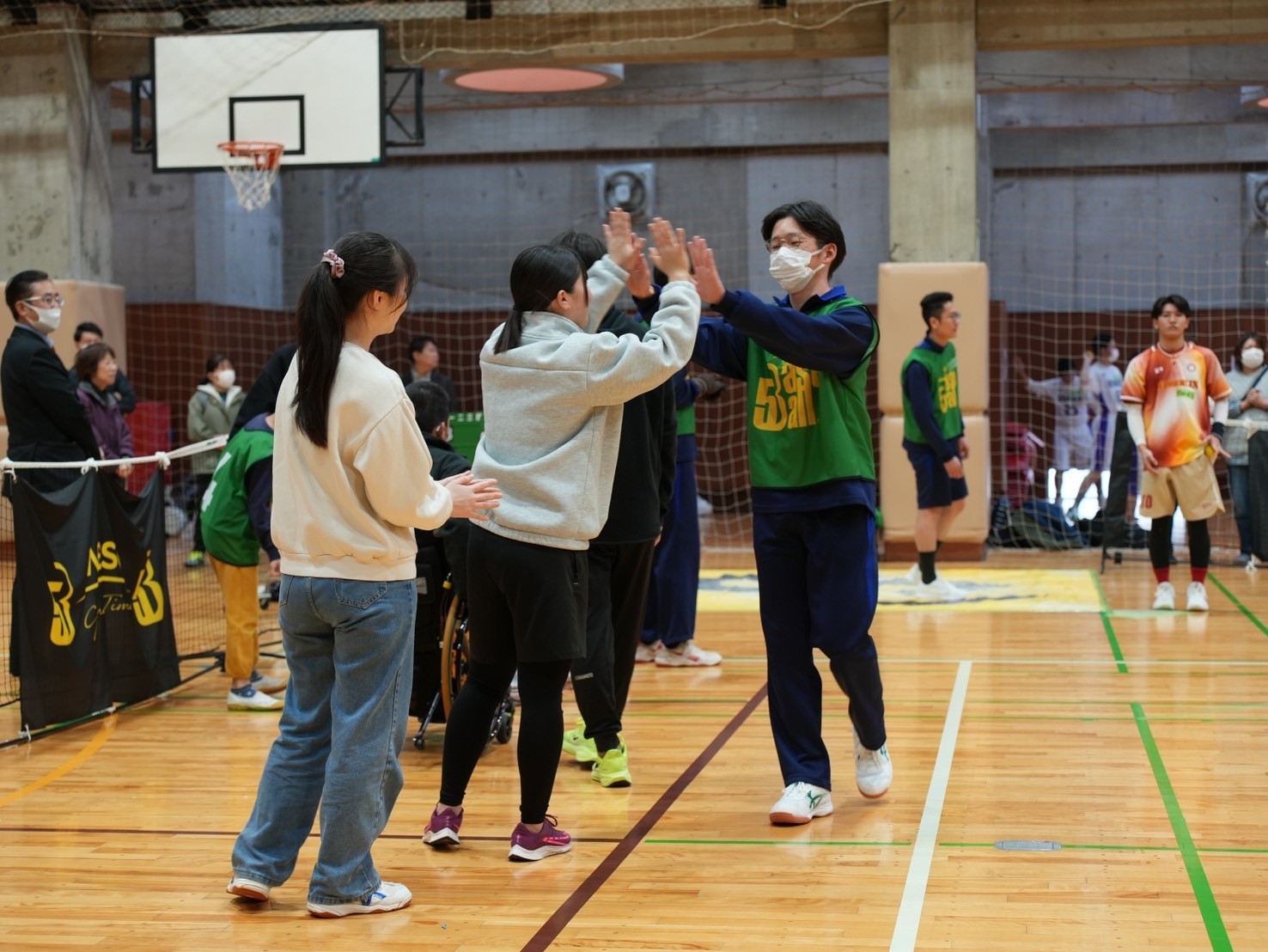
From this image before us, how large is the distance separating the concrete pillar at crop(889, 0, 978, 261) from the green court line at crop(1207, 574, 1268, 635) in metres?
2.70

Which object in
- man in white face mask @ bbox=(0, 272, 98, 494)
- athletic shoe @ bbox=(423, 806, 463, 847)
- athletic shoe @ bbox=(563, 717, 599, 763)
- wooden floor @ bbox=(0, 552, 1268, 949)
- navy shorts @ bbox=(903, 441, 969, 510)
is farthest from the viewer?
navy shorts @ bbox=(903, 441, 969, 510)

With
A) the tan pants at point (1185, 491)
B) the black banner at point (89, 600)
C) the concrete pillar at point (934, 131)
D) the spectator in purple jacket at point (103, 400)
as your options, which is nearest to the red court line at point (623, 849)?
the black banner at point (89, 600)

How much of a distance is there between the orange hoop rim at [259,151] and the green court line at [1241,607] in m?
6.72

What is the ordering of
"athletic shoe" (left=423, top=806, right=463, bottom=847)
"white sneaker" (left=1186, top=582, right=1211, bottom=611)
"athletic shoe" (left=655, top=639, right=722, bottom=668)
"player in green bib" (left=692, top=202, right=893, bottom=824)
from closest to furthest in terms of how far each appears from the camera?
"athletic shoe" (left=423, top=806, right=463, bottom=847) → "player in green bib" (left=692, top=202, right=893, bottom=824) → "athletic shoe" (left=655, top=639, right=722, bottom=668) → "white sneaker" (left=1186, top=582, right=1211, bottom=611)

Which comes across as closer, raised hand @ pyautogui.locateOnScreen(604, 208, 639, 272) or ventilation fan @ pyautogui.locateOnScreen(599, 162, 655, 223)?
raised hand @ pyautogui.locateOnScreen(604, 208, 639, 272)

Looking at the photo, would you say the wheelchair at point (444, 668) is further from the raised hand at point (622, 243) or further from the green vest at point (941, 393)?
the green vest at point (941, 393)

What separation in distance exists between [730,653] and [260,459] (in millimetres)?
2518

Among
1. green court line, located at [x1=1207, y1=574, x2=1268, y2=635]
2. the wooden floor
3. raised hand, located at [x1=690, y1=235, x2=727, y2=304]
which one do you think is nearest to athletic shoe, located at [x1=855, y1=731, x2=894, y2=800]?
the wooden floor

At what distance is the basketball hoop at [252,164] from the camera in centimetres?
1019

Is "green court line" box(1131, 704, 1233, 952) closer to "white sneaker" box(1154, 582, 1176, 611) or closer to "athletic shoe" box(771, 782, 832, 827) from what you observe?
"athletic shoe" box(771, 782, 832, 827)

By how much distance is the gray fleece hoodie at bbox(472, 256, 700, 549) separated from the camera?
3.50 m

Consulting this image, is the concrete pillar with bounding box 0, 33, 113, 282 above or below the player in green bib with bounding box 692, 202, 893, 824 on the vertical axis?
above

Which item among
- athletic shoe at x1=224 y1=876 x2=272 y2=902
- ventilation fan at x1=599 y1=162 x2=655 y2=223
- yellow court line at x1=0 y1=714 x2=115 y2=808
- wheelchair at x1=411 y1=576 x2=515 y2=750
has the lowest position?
yellow court line at x1=0 y1=714 x2=115 y2=808

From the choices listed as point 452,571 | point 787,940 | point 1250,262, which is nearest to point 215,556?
point 452,571
